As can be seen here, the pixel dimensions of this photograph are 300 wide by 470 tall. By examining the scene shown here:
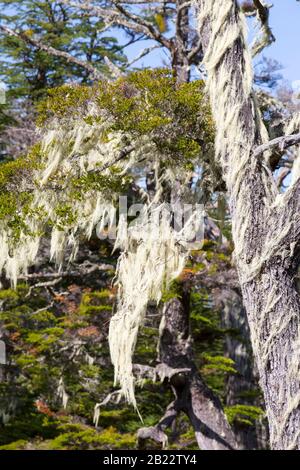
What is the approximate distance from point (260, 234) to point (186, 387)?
4544 mm

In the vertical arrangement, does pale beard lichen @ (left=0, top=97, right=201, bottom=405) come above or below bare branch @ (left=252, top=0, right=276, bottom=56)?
below

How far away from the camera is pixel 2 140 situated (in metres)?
11.5

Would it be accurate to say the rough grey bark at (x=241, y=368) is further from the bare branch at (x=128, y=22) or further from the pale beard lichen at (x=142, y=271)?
the pale beard lichen at (x=142, y=271)

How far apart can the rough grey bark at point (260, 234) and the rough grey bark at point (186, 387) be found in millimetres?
3816

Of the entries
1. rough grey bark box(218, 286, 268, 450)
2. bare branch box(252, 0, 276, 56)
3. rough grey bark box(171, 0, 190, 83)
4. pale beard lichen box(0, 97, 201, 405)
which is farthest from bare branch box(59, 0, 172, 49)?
rough grey bark box(218, 286, 268, 450)

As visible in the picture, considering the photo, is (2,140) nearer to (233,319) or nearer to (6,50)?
(6,50)

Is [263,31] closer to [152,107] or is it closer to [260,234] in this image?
[152,107]

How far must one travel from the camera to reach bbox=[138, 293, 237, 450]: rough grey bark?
8318 mm

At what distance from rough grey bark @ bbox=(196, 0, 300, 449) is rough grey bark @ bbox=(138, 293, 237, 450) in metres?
3.82

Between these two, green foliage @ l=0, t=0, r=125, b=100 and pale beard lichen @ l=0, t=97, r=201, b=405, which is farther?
green foliage @ l=0, t=0, r=125, b=100

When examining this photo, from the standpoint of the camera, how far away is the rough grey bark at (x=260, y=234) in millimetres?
4402

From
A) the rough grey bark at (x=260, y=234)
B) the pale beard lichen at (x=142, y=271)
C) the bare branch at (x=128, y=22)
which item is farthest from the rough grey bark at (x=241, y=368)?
the rough grey bark at (x=260, y=234)

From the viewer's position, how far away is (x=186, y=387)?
8.73 m

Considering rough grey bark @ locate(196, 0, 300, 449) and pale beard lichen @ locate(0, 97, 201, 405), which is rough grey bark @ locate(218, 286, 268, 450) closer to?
pale beard lichen @ locate(0, 97, 201, 405)
